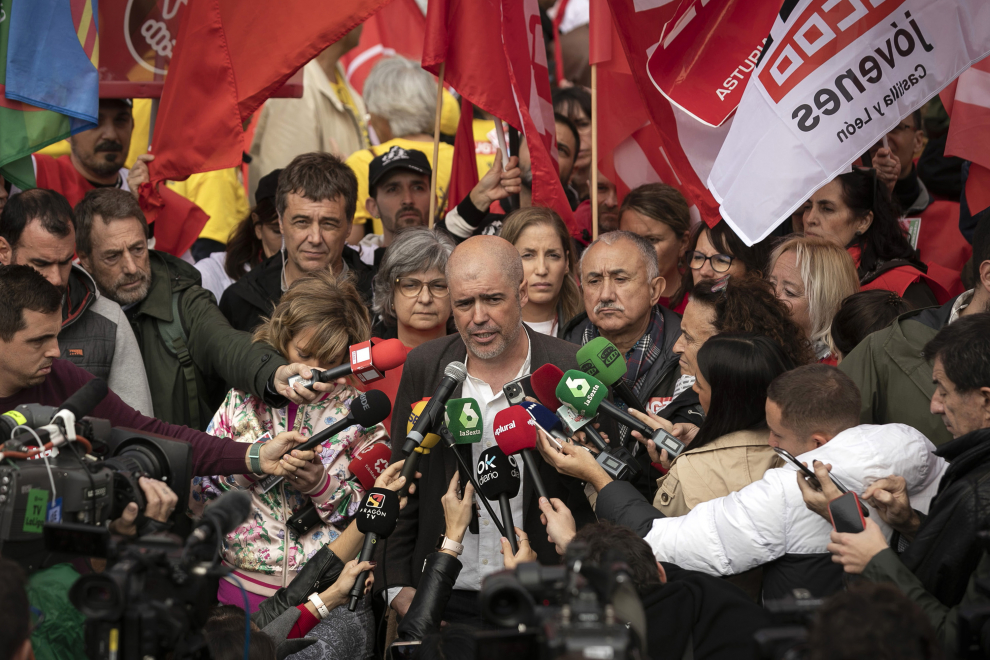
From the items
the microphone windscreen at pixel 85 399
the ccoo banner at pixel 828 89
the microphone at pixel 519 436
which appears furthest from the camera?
the ccoo banner at pixel 828 89

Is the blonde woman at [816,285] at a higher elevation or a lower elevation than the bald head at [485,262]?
lower

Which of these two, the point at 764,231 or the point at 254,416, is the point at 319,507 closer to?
the point at 254,416

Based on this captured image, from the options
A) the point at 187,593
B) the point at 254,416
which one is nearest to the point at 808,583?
the point at 187,593

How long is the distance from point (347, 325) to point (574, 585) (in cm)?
294

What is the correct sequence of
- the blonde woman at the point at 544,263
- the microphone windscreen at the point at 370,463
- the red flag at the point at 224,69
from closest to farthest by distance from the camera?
the microphone windscreen at the point at 370,463
the blonde woman at the point at 544,263
the red flag at the point at 224,69

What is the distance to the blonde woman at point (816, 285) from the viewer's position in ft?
17.1

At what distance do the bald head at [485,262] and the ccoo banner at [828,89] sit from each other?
1288mm

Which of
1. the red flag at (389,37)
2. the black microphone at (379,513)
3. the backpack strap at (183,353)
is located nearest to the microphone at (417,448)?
the black microphone at (379,513)

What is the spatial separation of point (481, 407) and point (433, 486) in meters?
0.42

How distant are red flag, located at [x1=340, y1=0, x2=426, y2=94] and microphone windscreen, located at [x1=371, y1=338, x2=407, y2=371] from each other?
259 inches

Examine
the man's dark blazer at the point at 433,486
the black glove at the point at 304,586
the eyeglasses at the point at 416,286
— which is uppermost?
the eyeglasses at the point at 416,286

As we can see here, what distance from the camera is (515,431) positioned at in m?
3.92

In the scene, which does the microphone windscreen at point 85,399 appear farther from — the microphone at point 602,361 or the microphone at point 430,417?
the microphone at point 602,361

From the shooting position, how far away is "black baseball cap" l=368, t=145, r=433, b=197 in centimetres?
709
